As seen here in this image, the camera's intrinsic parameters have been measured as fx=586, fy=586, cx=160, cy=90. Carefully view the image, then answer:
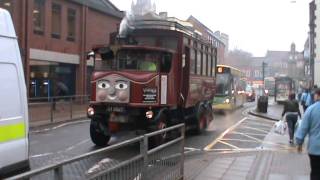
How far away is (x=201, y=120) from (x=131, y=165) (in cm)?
1290

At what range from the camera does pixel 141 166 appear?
7.56m

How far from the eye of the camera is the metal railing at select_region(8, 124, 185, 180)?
511 centimetres

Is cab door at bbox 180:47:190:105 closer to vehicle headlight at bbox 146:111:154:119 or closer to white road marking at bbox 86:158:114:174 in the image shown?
vehicle headlight at bbox 146:111:154:119

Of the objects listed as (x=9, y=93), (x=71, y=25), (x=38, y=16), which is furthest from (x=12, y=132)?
(x=71, y=25)

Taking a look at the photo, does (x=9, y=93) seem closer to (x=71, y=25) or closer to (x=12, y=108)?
(x=12, y=108)

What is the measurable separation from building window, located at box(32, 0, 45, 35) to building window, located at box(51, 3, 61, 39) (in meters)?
1.37

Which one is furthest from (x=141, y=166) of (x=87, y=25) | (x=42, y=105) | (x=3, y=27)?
(x=87, y=25)

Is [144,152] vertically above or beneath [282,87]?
beneath

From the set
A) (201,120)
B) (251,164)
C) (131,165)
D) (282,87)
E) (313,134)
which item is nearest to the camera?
(131,165)

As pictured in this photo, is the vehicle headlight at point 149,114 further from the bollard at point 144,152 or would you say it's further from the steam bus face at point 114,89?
the bollard at point 144,152

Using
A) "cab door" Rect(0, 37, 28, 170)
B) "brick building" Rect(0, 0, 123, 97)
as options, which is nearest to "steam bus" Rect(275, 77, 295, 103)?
A: "brick building" Rect(0, 0, 123, 97)

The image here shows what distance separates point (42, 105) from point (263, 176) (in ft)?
50.2

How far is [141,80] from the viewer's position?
1460 centimetres

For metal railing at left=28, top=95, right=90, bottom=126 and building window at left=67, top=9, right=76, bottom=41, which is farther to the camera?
building window at left=67, top=9, right=76, bottom=41
